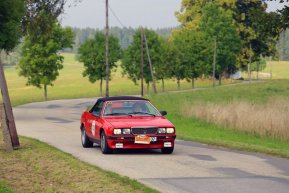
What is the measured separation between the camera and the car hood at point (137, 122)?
51.2 feet

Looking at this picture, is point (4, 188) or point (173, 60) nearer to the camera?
point (4, 188)

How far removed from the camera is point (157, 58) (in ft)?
254

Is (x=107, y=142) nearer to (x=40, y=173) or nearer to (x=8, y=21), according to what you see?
(x=40, y=173)

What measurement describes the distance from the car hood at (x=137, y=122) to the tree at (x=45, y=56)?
50490 millimetres

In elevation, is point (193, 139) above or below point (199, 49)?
below

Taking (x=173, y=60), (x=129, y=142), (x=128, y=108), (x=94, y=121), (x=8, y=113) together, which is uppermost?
(x=173, y=60)

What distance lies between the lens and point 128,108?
1697 cm

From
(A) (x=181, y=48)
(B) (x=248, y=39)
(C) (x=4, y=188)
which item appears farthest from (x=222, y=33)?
(C) (x=4, y=188)

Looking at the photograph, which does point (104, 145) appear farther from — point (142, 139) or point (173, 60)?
point (173, 60)

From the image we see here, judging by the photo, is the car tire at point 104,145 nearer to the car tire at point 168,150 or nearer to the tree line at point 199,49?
the car tire at point 168,150

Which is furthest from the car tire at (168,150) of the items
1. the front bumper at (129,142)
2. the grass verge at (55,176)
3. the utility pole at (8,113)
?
the utility pole at (8,113)

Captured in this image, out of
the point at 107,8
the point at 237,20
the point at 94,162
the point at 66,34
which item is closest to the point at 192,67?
the point at 237,20

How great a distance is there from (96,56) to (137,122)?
60472mm

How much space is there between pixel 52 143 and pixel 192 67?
194 feet
